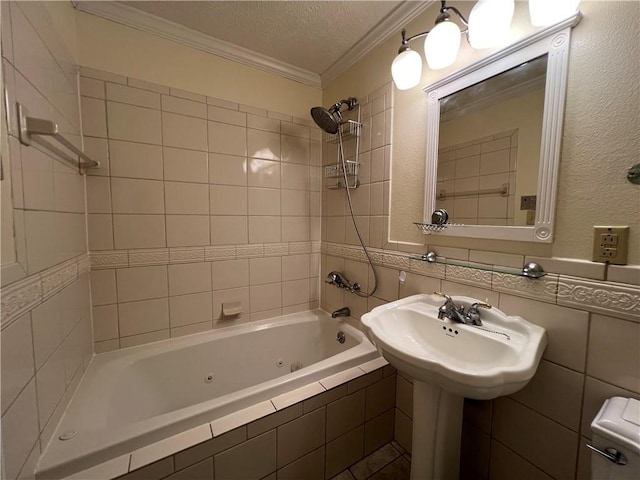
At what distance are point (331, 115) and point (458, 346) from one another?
4.44 feet

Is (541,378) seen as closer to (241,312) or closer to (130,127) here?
(241,312)

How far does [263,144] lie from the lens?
1.73 m

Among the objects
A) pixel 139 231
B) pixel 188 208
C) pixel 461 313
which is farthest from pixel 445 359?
pixel 139 231

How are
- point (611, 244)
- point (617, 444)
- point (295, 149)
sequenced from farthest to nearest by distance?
point (295, 149), point (611, 244), point (617, 444)

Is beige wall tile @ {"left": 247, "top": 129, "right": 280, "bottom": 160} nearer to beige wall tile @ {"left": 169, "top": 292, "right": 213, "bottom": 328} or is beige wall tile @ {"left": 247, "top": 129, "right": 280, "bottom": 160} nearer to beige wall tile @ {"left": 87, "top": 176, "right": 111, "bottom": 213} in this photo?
beige wall tile @ {"left": 87, "top": 176, "right": 111, "bottom": 213}

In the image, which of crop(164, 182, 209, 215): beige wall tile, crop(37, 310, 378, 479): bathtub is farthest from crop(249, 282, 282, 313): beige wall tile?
crop(164, 182, 209, 215): beige wall tile

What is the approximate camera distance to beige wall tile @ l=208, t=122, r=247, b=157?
1568mm

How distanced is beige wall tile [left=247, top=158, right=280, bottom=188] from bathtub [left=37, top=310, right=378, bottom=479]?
0.97 m

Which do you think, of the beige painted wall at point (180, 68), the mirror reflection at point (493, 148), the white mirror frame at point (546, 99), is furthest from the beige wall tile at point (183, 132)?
the white mirror frame at point (546, 99)

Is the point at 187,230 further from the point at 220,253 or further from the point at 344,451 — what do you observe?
the point at 344,451

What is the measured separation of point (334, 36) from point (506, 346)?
5.61ft

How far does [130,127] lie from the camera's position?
137 centimetres

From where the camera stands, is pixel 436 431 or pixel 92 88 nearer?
pixel 436 431

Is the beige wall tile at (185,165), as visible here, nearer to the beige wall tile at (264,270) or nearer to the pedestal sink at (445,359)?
the beige wall tile at (264,270)
